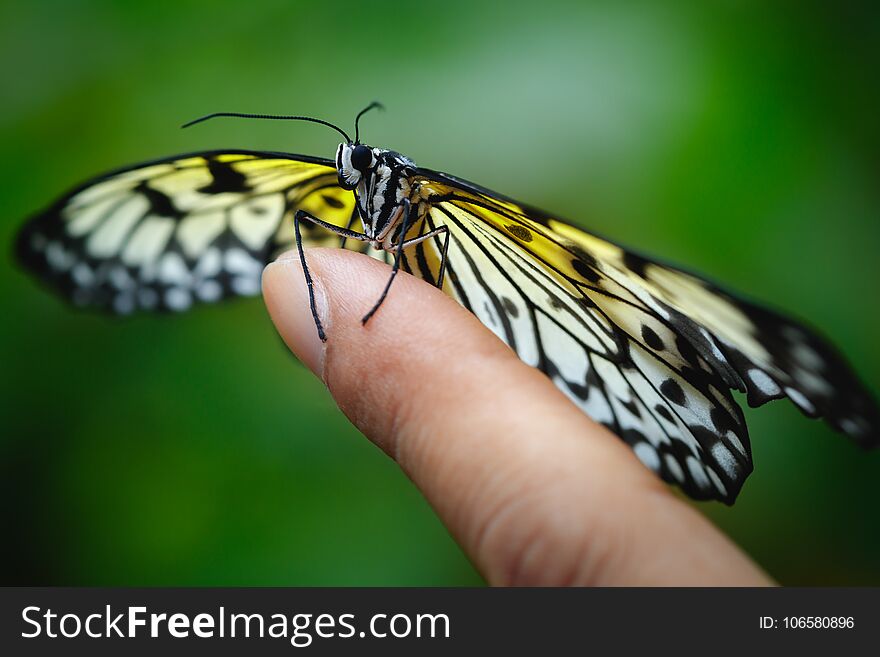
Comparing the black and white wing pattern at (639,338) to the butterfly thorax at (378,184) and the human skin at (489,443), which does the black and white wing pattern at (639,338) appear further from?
the human skin at (489,443)

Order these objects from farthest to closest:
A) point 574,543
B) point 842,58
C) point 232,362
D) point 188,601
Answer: point 842,58 → point 232,362 → point 188,601 → point 574,543

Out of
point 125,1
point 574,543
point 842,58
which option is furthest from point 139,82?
point 842,58

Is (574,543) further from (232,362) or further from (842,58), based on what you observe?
(842,58)

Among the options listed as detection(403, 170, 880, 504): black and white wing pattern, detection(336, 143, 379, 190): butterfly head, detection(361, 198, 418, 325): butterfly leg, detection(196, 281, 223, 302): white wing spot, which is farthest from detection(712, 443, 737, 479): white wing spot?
detection(196, 281, 223, 302): white wing spot

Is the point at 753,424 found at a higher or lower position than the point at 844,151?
lower

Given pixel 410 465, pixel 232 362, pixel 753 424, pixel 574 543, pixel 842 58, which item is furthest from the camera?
pixel 842 58

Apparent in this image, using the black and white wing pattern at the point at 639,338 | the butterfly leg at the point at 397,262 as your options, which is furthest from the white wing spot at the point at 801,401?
the butterfly leg at the point at 397,262

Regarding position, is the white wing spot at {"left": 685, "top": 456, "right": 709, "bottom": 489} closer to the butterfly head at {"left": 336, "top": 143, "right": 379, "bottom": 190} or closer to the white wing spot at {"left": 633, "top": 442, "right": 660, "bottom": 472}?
the white wing spot at {"left": 633, "top": 442, "right": 660, "bottom": 472}

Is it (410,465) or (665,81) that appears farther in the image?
(665,81)
